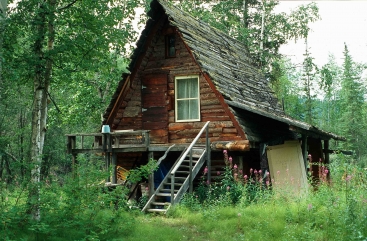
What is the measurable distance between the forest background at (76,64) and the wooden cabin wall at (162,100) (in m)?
1.49

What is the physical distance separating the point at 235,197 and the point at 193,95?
447cm

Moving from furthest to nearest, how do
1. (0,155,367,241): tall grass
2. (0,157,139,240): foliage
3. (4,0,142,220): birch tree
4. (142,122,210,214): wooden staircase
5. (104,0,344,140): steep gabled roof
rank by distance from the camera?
1. (104,0,344,140): steep gabled roof
2. (142,122,210,214): wooden staircase
3. (4,0,142,220): birch tree
4. (0,157,139,240): foliage
5. (0,155,367,241): tall grass

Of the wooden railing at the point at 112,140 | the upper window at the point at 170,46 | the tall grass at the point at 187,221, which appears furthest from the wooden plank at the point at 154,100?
the tall grass at the point at 187,221

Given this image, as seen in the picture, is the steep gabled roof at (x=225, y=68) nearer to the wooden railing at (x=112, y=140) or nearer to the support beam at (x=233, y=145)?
the support beam at (x=233, y=145)

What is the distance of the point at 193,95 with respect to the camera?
15797mm

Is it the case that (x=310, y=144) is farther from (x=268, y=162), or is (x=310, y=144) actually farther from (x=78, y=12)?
(x=78, y=12)

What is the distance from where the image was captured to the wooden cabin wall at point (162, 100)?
15391mm

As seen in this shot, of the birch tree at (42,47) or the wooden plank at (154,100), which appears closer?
the birch tree at (42,47)

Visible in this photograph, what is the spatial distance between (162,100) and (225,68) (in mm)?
2894

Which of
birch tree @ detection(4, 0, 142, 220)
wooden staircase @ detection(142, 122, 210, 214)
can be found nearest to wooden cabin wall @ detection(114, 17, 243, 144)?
wooden staircase @ detection(142, 122, 210, 214)

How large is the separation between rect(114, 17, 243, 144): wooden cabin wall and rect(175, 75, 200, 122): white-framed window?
16 cm

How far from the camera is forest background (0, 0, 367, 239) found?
10.6 meters

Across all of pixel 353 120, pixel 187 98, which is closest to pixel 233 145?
pixel 187 98

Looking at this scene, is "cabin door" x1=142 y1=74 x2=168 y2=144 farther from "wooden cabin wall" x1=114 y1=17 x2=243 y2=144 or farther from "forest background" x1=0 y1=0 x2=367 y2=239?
"forest background" x1=0 y1=0 x2=367 y2=239
